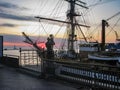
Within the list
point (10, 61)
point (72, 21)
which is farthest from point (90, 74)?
point (72, 21)

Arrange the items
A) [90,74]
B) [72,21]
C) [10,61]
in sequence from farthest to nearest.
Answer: [72,21], [10,61], [90,74]

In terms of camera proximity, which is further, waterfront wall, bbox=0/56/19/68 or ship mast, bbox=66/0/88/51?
ship mast, bbox=66/0/88/51

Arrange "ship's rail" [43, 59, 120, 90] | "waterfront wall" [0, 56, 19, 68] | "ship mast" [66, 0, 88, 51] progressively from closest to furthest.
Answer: "ship's rail" [43, 59, 120, 90] < "waterfront wall" [0, 56, 19, 68] < "ship mast" [66, 0, 88, 51]

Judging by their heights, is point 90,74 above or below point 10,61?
below

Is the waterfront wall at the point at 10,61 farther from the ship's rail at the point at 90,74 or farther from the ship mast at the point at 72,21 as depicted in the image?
the ship mast at the point at 72,21

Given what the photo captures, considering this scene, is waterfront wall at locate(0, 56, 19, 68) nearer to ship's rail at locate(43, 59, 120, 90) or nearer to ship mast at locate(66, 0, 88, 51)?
ship's rail at locate(43, 59, 120, 90)

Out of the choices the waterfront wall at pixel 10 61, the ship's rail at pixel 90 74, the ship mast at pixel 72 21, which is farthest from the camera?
the ship mast at pixel 72 21

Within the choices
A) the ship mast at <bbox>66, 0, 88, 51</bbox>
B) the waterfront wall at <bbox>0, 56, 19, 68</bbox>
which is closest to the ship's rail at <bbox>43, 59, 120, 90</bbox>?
the waterfront wall at <bbox>0, 56, 19, 68</bbox>

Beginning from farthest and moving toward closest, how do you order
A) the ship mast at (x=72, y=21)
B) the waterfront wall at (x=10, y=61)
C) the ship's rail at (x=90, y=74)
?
the ship mast at (x=72, y=21) < the waterfront wall at (x=10, y=61) < the ship's rail at (x=90, y=74)

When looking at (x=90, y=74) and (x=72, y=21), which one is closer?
(x=90, y=74)

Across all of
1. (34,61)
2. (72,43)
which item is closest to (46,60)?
(34,61)

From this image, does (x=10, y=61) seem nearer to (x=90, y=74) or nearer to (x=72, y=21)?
(x=90, y=74)

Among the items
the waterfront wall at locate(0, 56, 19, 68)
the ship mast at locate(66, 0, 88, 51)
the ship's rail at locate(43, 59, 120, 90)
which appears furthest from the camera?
the ship mast at locate(66, 0, 88, 51)

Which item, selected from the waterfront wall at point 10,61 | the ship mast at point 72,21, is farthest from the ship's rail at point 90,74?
the ship mast at point 72,21
